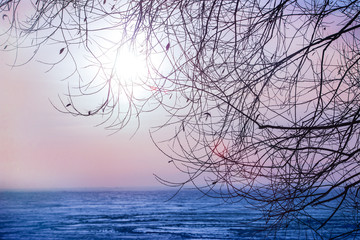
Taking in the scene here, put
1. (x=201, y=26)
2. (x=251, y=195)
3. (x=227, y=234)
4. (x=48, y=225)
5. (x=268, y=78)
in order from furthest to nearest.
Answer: (x=48, y=225) < (x=227, y=234) < (x=201, y=26) < (x=268, y=78) < (x=251, y=195)

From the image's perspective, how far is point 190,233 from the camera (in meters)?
33.3

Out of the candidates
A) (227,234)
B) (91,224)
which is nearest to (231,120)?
(227,234)

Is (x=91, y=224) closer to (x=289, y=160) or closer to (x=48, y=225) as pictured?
(x=48, y=225)

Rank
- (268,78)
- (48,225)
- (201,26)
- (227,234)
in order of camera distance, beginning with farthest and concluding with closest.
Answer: (48,225) < (227,234) < (201,26) < (268,78)

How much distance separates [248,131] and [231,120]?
0.16 m

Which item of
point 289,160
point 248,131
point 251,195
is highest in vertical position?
point 248,131

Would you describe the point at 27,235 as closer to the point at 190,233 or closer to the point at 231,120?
the point at 190,233

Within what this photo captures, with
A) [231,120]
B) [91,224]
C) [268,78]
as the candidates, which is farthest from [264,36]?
[91,224]

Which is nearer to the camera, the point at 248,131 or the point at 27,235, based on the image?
the point at 248,131

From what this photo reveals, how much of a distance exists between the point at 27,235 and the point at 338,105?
34.0 metres

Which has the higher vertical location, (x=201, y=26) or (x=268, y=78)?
(x=201, y=26)

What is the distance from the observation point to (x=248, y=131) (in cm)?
320

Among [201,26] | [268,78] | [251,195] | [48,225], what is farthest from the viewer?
[48,225]

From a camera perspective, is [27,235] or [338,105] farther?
[27,235]
